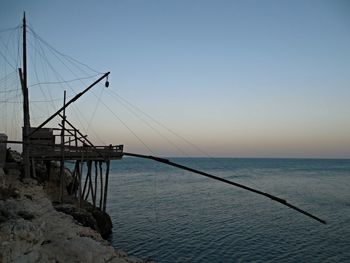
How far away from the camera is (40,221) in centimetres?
1445

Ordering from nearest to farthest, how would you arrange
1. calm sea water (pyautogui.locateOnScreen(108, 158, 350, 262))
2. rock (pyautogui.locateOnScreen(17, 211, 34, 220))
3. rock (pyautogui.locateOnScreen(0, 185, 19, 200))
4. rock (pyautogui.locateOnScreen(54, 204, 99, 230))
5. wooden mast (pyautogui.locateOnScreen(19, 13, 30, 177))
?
rock (pyautogui.locateOnScreen(17, 211, 34, 220)) → rock (pyautogui.locateOnScreen(0, 185, 19, 200)) → rock (pyautogui.locateOnScreen(54, 204, 99, 230)) → calm sea water (pyautogui.locateOnScreen(108, 158, 350, 262)) → wooden mast (pyautogui.locateOnScreen(19, 13, 30, 177))

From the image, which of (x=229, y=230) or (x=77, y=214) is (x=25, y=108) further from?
(x=229, y=230)

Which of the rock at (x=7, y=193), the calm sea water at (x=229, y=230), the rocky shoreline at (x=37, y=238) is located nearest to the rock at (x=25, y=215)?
the rocky shoreline at (x=37, y=238)

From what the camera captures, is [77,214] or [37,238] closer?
[37,238]

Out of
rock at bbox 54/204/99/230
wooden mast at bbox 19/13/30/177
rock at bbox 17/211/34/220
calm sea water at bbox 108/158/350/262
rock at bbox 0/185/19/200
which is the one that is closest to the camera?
rock at bbox 17/211/34/220

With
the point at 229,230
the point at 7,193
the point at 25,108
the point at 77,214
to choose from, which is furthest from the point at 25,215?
the point at 229,230

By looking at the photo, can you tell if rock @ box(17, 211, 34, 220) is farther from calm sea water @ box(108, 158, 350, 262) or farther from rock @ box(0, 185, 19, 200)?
calm sea water @ box(108, 158, 350, 262)

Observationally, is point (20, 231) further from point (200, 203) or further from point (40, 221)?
point (200, 203)

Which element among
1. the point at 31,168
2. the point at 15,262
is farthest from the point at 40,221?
the point at 31,168

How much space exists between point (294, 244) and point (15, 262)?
20.1 m

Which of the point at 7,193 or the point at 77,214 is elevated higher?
the point at 7,193

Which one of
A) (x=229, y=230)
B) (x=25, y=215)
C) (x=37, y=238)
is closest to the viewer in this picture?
(x=37, y=238)

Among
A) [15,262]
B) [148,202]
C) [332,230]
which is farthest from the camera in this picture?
[148,202]

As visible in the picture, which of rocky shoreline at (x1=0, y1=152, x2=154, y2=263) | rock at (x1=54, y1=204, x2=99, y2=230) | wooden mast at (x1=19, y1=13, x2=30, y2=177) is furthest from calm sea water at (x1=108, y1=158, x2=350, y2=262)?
wooden mast at (x1=19, y1=13, x2=30, y2=177)
